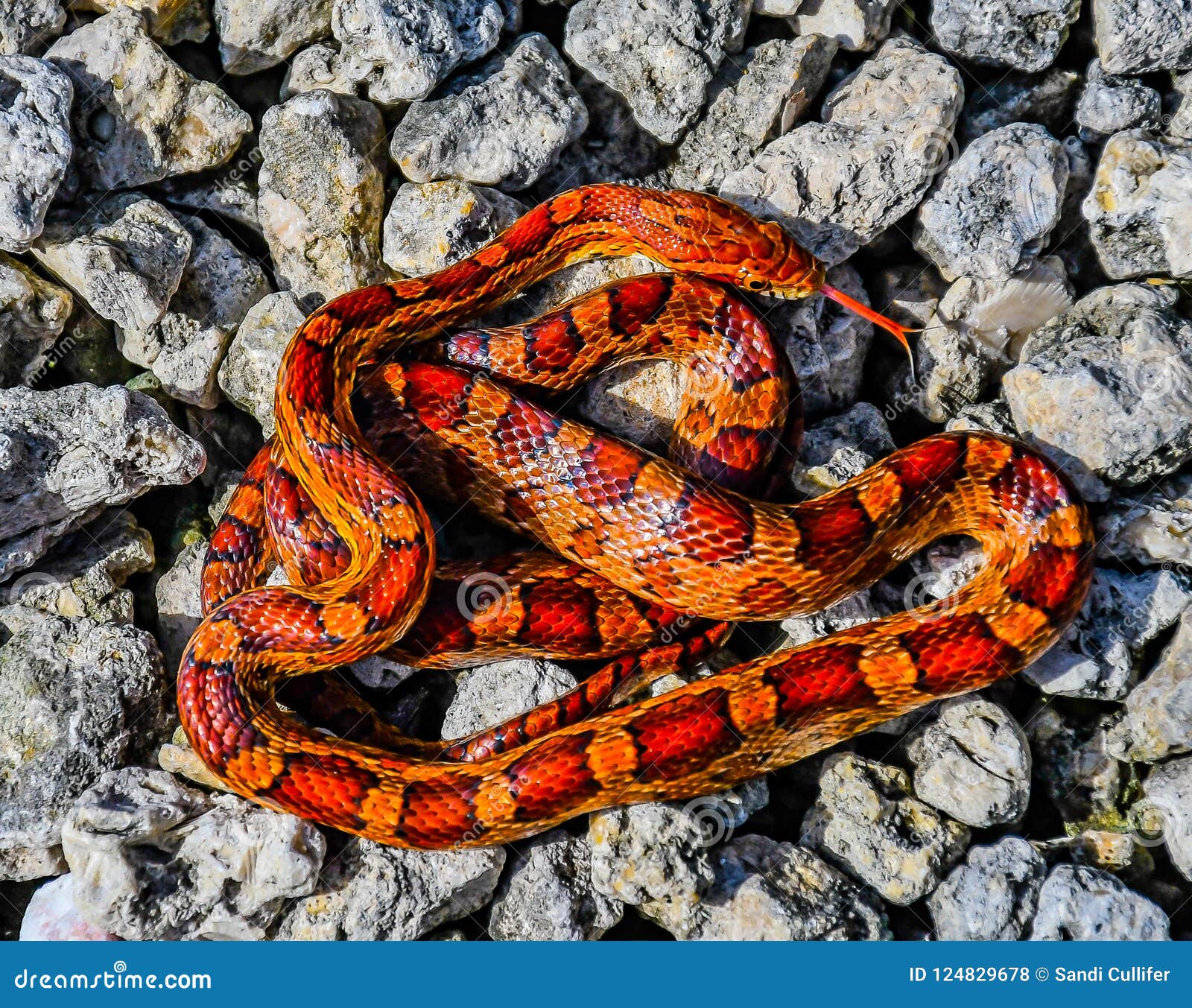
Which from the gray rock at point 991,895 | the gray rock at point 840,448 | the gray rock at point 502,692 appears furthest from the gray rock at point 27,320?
the gray rock at point 991,895

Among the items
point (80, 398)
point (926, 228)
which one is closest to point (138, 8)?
point (80, 398)

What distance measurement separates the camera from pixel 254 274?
5266 mm

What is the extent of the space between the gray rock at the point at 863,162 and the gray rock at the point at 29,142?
10.8 feet

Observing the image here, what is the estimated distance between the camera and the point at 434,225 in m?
5.03

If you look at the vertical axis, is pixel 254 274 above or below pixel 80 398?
above

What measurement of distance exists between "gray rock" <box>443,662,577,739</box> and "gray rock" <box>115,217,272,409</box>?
183 cm

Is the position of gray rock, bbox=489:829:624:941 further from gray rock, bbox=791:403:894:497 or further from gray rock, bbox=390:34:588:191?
gray rock, bbox=390:34:588:191

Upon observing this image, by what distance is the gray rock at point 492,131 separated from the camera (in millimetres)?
5035

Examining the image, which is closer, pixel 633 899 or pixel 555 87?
pixel 633 899

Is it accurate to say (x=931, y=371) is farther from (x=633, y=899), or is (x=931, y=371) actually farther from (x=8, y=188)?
(x=8, y=188)

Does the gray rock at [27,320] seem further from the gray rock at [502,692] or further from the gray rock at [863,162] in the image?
the gray rock at [863,162]

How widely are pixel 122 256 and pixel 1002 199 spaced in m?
4.35

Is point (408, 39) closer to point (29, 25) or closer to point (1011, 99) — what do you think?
point (29, 25)
